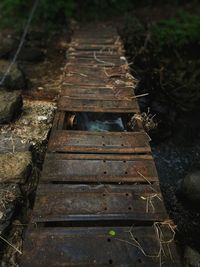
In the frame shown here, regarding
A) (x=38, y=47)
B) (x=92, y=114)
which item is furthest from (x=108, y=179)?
(x=38, y=47)

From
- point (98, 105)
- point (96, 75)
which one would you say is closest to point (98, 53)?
point (96, 75)

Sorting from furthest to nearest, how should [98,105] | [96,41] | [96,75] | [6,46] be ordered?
1. [96,41]
2. [6,46]
3. [96,75]
4. [98,105]

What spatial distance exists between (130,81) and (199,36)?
2953 millimetres

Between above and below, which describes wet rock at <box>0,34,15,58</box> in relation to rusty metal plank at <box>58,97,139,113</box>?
below

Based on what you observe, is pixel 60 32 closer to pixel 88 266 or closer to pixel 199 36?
pixel 199 36

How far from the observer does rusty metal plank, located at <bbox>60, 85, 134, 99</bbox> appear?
4.44 meters

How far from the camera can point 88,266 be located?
2.39m

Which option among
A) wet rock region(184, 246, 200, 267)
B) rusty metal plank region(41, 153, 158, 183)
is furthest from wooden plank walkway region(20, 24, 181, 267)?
wet rock region(184, 246, 200, 267)

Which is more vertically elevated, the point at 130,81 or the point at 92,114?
the point at 130,81

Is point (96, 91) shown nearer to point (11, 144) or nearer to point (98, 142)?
point (98, 142)

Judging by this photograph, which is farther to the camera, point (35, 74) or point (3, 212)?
point (35, 74)

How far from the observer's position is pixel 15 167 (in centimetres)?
329

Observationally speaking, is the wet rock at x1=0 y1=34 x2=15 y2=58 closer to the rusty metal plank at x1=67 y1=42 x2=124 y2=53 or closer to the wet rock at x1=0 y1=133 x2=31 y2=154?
the rusty metal plank at x1=67 y1=42 x2=124 y2=53

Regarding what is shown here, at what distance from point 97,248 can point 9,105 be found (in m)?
2.16
